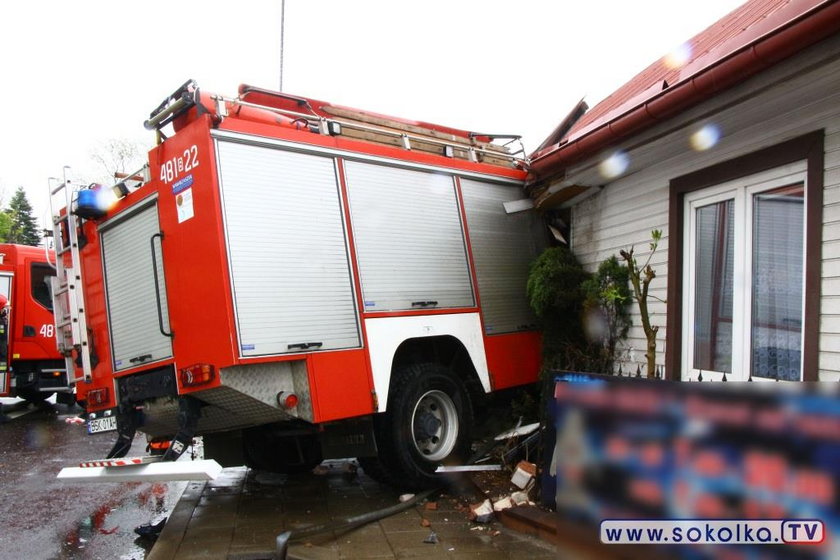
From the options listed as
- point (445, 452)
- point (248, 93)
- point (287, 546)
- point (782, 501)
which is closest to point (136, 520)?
point (287, 546)

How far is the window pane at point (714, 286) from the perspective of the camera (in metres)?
4.66

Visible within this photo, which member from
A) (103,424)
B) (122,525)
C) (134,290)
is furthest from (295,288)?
(122,525)

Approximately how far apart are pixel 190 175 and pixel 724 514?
415 centimetres

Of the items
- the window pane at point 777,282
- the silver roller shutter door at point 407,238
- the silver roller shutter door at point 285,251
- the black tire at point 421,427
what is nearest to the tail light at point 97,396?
the silver roller shutter door at point 285,251

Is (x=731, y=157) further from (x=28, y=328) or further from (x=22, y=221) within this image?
(x=22, y=221)

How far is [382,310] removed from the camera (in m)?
5.39

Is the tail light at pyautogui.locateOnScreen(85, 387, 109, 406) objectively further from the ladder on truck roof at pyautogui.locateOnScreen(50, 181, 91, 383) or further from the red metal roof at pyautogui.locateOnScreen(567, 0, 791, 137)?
the red metal roof at pyautogui.locateOnScreen(567, 0, 791, 137)

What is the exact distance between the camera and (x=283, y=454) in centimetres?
654

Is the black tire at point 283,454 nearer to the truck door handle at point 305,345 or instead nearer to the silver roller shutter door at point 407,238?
the truck door handle at point 305,345

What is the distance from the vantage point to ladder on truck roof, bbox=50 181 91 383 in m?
5.77

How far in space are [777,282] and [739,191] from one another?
745mm

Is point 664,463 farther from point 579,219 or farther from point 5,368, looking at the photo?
point 5,368

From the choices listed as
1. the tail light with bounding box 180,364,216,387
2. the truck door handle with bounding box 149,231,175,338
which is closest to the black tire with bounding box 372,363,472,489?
the tail light with bounding box 180,364,216,387

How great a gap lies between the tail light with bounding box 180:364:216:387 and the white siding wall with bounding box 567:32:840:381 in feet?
12.1
